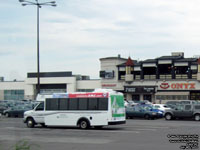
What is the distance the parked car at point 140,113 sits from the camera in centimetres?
3762

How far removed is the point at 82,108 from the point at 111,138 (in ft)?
20.3

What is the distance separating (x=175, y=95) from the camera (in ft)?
205

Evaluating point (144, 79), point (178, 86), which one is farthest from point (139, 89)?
point (178, 86)

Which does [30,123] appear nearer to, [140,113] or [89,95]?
[89,95]

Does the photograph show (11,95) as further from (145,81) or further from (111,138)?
(111,138)

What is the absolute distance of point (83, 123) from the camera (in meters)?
25.8

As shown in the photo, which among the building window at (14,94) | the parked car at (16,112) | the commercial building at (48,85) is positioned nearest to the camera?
the parked car at (16,112)

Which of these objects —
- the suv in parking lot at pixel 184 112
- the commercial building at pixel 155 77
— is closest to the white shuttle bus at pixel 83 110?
the suv in parking lot at pixel 184 112

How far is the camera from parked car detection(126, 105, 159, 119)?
123 feet

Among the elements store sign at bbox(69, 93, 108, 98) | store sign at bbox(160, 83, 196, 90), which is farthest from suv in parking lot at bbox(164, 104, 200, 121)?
store sign at bbox(160, 83, 196, 90)

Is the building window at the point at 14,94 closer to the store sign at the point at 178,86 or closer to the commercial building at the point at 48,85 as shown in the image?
the commercial building at the point at 48,85

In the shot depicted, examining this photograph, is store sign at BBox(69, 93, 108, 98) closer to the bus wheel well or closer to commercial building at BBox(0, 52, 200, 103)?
the bus wheel well

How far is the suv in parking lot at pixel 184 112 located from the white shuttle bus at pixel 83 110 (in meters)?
11.1

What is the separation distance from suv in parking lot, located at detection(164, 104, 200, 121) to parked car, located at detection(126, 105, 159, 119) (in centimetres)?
156
